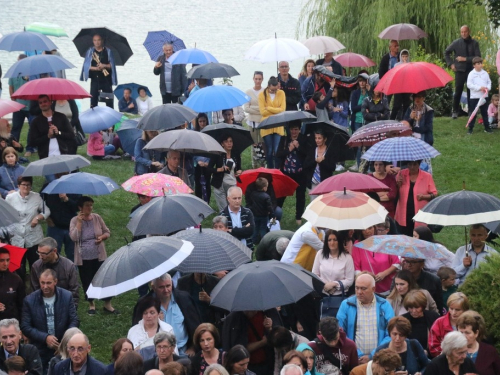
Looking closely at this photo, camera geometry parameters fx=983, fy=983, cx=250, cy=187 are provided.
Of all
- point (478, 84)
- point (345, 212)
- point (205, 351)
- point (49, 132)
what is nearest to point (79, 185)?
point (49, 132)

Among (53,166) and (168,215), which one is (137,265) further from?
(53,166)

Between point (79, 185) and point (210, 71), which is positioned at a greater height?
point (210, 71)

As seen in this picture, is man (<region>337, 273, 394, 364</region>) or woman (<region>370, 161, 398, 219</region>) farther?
woman (<region>370, 161, 398, 219</region>)

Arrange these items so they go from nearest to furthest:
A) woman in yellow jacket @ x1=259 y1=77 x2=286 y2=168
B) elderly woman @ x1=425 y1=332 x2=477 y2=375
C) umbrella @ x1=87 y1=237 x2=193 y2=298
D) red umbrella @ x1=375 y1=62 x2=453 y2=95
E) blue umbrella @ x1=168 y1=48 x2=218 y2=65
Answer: elderly woman @ x1=425 y1=332 x2=477 y2=375 → umbrella @ x1=87 y1=237 x2=193 y2=298 → red umbrella @ x1=375 y1=62 x2=453 y2=95 → woman in yellow jacket @ x1=259 y1=77 x2=286 y2=168 → blue umbrella @ x1=168 y1=48 x2=218 y2=65

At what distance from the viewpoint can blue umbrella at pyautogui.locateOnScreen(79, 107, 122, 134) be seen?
58.4ft

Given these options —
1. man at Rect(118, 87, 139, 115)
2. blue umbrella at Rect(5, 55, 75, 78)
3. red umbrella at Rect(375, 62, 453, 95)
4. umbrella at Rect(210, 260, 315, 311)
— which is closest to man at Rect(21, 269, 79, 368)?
umbrella at Rect(210, 260, 315, 311)

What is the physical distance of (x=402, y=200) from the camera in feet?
43.3

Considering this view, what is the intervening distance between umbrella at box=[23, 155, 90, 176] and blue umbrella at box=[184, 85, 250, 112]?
10.9 ft

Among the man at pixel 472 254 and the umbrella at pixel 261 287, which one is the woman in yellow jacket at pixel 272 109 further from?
the umbrella at pixel 261 287

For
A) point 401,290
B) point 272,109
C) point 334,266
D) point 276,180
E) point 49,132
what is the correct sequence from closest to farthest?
point 401,290, point 334,266, point 276,180, point 49,132, point 272,109

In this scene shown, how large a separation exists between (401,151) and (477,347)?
418cm

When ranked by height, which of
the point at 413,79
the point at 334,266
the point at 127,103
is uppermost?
the point at 413,79

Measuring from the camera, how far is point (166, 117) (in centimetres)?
1461

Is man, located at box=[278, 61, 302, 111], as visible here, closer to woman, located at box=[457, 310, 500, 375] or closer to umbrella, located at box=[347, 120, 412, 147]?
umbrella, located at box=[347, 120, 412, 147]
